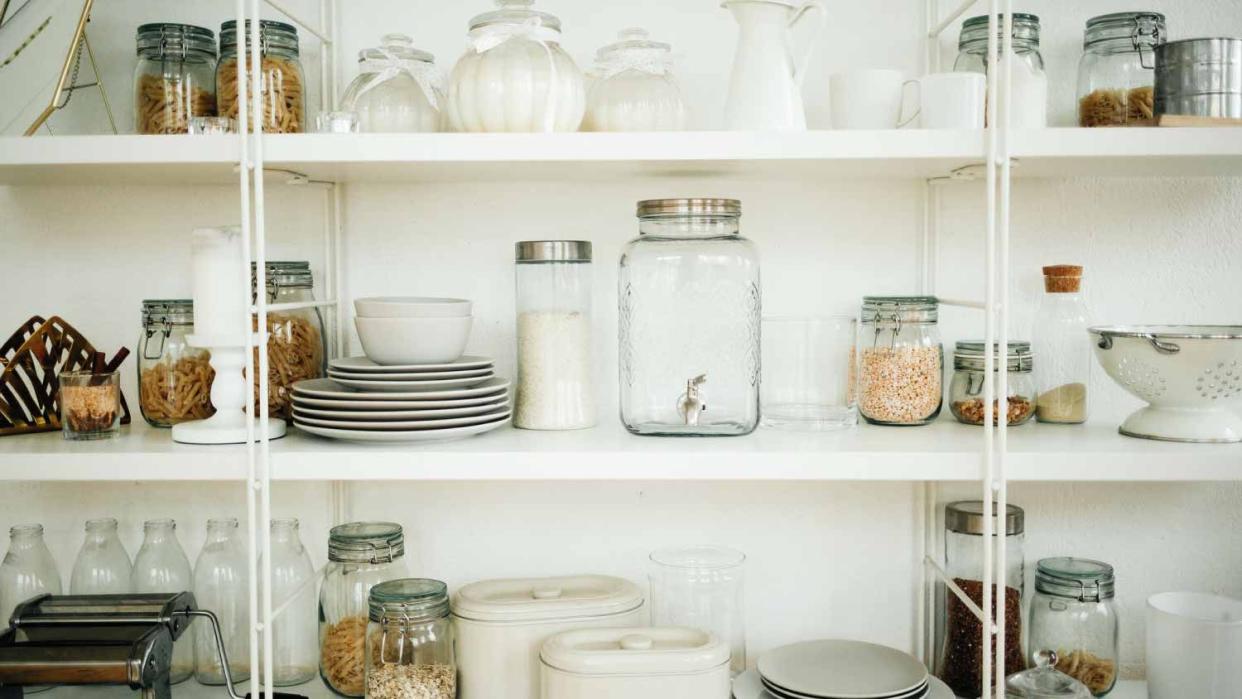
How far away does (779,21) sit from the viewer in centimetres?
140

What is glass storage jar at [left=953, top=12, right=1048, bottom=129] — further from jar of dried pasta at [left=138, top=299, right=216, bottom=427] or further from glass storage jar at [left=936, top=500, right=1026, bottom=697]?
jar of dried pasta at [left=138, top=299, right=216, bottom=427]

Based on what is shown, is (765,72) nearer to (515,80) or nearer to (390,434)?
(515,80)

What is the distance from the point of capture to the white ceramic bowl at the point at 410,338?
4.62 feet

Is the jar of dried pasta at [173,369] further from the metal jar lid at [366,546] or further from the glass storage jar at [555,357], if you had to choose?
the glass storage jar at [555,357]

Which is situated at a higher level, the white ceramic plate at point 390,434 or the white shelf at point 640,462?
the white ceramic plate at point 390,434

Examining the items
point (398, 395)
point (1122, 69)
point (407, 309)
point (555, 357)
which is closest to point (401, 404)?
point (398, 395)

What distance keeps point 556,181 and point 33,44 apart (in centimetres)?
80

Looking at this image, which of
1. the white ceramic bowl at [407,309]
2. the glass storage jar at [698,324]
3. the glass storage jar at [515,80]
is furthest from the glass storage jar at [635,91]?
the white ceramic bowl at [407,309]

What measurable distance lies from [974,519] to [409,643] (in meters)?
0.84

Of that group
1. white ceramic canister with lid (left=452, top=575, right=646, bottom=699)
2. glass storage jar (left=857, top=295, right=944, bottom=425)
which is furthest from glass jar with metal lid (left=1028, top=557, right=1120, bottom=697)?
white ceramic canister with lid (left=452, top=575, right=646, bottom=699)

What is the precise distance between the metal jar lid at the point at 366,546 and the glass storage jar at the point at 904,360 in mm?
744

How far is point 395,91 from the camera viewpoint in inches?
56.6

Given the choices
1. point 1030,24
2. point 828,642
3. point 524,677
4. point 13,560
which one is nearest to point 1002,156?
→ point 1030,24

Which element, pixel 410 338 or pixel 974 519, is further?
pixel 974 519
